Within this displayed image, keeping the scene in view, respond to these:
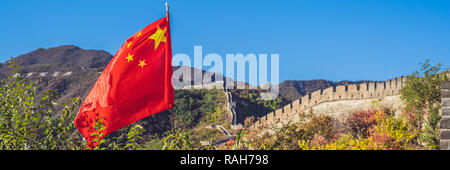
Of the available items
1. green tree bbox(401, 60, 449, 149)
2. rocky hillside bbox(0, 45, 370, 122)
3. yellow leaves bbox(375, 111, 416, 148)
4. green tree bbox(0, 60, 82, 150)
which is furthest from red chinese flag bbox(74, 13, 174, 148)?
rocky hillside bbox(0, 45, 370, 122)

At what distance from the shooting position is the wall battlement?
2017 cm

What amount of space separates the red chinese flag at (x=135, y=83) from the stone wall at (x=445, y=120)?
3.04 m

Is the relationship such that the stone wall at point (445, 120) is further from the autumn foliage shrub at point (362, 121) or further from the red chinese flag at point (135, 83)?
the autumn foliage shrub at point (362, 121)

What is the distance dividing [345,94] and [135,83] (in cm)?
2043

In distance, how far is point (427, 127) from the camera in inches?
563

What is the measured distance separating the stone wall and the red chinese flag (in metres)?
3.04

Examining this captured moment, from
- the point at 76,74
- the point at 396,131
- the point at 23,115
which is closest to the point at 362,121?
the point at 396,131

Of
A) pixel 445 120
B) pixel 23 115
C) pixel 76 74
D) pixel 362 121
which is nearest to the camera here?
pixel 445 120

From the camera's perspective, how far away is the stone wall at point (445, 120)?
144 inches

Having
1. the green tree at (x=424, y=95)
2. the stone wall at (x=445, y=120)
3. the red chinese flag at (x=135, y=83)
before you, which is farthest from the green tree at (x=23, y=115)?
the green tree at (x=424, y=95)

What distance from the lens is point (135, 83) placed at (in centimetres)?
517

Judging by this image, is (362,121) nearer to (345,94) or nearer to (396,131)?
(345,94)

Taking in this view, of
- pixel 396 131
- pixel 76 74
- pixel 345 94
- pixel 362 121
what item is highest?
pixel 76 74
